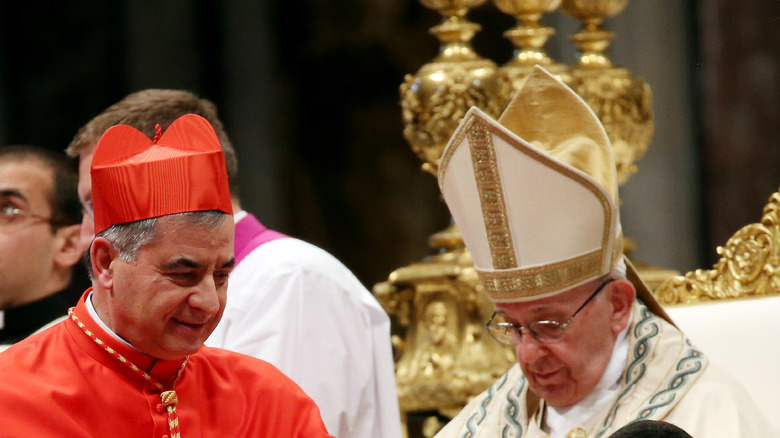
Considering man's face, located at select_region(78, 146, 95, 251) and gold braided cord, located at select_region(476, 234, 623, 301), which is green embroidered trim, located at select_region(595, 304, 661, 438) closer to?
gold braided cord, located at select_region(476, 234, 623, 301)

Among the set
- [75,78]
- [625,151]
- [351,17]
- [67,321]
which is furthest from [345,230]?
[67,321]

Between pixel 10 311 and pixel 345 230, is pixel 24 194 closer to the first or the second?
pixel 10 311

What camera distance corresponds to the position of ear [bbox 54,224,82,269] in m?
4.05

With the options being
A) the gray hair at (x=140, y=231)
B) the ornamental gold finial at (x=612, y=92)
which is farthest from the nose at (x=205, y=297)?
the ornamental gold finial at (x=612, y=92)

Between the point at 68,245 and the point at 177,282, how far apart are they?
1591mm

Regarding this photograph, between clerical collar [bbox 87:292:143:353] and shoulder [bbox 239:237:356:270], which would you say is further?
shoulder [bbox 239:237:356:270]

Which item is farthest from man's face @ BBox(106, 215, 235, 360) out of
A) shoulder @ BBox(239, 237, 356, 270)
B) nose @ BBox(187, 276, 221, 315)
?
shoulder @ BBox(239, 237, 356, 270)

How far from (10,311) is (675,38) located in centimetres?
346

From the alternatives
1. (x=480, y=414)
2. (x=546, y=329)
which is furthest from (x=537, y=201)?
(x=480, y=414)

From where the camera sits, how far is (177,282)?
2570mm

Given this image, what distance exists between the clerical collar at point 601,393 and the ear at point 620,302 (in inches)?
1.0

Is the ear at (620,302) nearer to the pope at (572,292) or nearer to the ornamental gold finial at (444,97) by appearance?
the pope at (572,292)

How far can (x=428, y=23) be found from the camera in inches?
285

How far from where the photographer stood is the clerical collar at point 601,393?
3.38 m
